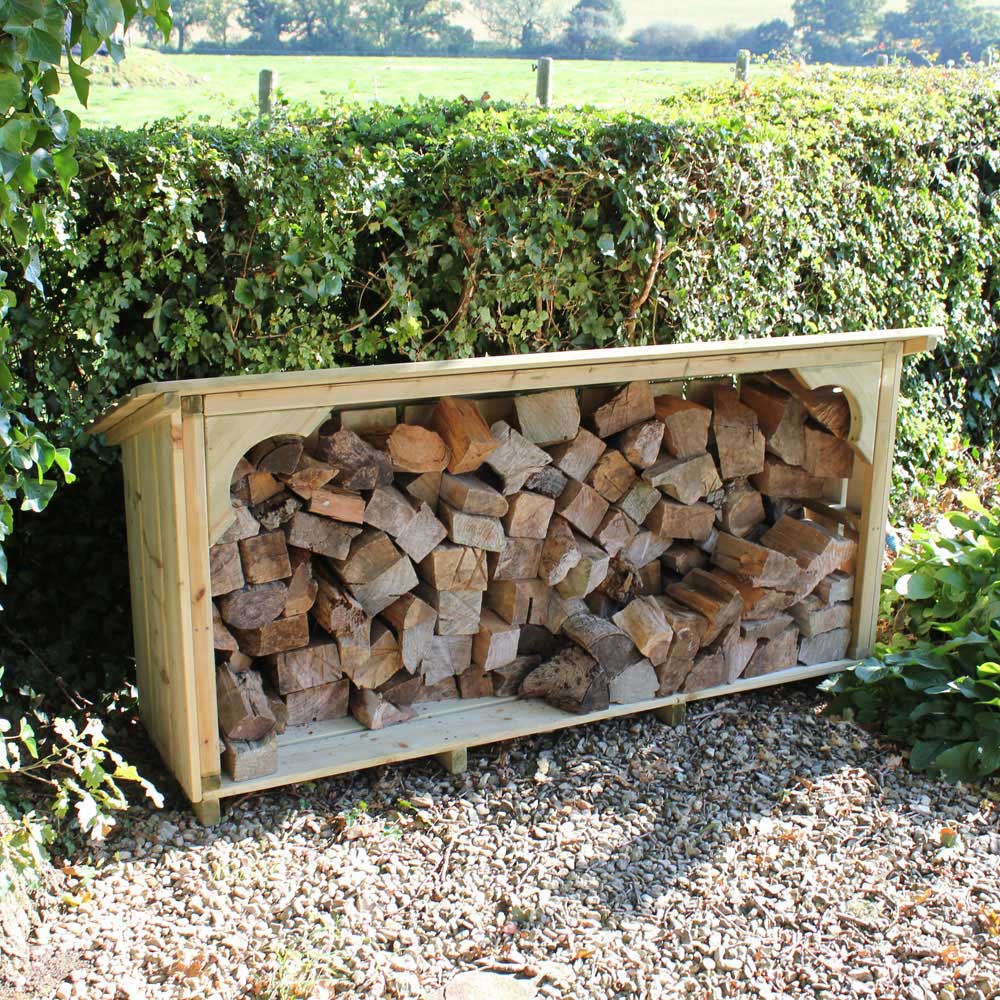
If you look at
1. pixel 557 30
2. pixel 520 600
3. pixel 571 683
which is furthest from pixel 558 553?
pixel 557 30

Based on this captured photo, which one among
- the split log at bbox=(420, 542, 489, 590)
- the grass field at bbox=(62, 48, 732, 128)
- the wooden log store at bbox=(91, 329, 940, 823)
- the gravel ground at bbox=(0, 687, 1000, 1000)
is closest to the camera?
the gravel ground at bbox=(0, 687, 1000, 1000)

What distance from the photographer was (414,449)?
320 centimetres

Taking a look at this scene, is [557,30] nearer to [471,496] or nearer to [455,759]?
[471,496]

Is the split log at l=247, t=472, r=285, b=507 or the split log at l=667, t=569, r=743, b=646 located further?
the split log at l=667, t=569, r=743, b=646

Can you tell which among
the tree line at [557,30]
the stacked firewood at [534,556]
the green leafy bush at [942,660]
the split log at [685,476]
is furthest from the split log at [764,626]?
the tree line at [557,30]

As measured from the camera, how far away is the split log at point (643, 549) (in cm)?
361

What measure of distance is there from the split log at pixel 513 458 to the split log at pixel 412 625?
0.43m

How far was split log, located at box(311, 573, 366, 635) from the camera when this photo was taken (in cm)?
319

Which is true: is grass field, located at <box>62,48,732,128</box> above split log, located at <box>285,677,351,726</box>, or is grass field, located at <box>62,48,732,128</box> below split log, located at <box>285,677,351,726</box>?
above

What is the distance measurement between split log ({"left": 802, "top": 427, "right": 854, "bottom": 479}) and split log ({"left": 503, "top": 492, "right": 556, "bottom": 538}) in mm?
962

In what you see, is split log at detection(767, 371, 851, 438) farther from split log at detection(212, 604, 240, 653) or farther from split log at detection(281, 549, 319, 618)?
split log at detection(212, 604, 240, 653)

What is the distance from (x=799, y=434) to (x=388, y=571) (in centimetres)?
150

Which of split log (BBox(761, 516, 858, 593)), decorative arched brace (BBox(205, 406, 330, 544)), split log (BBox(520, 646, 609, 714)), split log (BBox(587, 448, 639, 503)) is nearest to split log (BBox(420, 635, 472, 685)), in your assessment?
split log (BBox(520, 646, 609, 714))

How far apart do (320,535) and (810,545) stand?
1663mm
